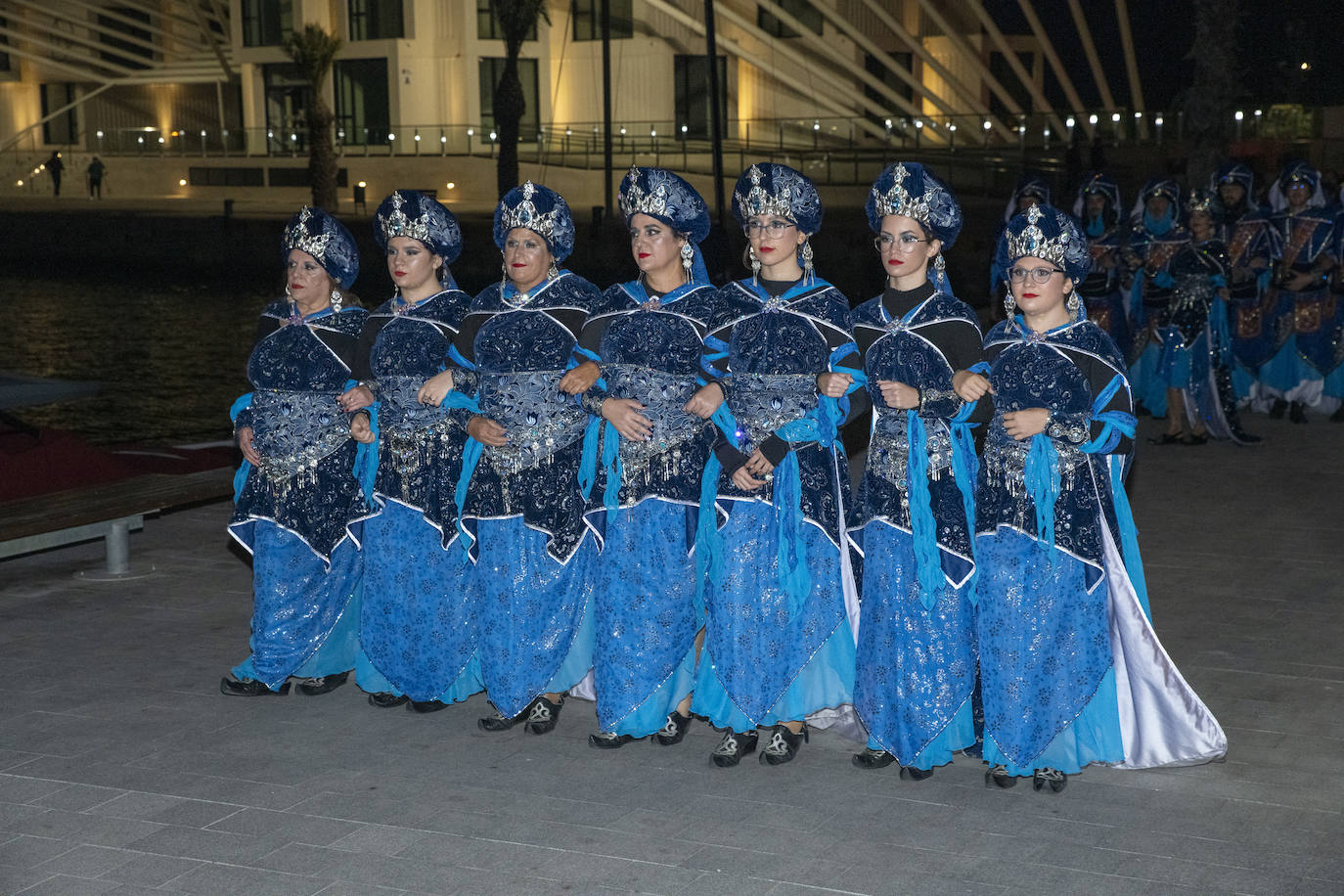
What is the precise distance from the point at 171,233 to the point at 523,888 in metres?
31.5

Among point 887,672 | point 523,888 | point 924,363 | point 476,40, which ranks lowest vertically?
point 523,888

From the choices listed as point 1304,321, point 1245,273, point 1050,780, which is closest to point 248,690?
point 1050,780

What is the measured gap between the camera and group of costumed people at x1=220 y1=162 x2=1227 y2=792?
4859 mm

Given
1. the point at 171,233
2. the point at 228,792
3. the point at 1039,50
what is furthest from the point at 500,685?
the point at 1039,50

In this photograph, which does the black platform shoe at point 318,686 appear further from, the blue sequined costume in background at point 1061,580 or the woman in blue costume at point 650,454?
the blue sequined costume in background at point 1061,580

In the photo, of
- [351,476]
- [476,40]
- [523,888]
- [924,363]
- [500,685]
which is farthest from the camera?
[476,40]

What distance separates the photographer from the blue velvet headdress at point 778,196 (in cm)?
508

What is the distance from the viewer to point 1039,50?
51.5 meters

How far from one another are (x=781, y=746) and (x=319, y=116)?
116 ft

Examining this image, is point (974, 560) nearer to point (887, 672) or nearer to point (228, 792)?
point (887, 672)

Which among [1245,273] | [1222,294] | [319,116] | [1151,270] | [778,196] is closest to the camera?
[778,196]

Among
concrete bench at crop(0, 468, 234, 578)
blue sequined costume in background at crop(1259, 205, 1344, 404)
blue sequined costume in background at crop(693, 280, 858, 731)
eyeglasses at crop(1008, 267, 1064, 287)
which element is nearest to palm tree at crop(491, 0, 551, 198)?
blue sequined costume in background at crop(1259, 205, 1344, 404)

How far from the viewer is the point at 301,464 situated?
5918 mm

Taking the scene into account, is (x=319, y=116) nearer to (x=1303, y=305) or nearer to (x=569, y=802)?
(x=1303, y=305)
